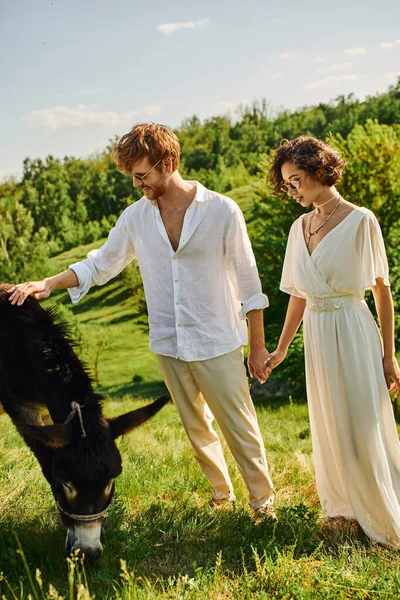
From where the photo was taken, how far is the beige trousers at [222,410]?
4215 millimetres

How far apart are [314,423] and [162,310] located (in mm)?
1543

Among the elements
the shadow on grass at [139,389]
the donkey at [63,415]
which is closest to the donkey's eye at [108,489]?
the donkey at [63,415]

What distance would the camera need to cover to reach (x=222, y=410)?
4246 mm

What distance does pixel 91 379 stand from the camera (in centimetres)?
389

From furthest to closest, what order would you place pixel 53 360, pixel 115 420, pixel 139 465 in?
pixel 139 465, pixel 53 360, pixel 115 420

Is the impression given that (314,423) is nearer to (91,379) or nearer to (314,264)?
(314,264)

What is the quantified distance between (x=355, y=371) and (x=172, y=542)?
1863 mm

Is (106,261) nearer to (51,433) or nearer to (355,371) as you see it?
(51,433)

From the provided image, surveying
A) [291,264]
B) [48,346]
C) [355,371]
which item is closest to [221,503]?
[355,371]

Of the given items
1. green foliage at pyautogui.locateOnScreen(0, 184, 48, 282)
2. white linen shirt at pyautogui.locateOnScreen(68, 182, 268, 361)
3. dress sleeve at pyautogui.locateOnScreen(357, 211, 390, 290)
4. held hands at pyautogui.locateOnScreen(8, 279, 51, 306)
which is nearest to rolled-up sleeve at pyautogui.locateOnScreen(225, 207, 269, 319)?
white linen shirt at pyautogui.locateOnScreen(68, 182, 268, 361)

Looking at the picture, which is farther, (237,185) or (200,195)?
(237,185)

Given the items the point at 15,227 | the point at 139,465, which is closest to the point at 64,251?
the point at 15,227

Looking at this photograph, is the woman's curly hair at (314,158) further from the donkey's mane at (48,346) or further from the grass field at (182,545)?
the grass field at (182,545)

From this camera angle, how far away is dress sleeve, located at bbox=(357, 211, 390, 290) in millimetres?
3867
